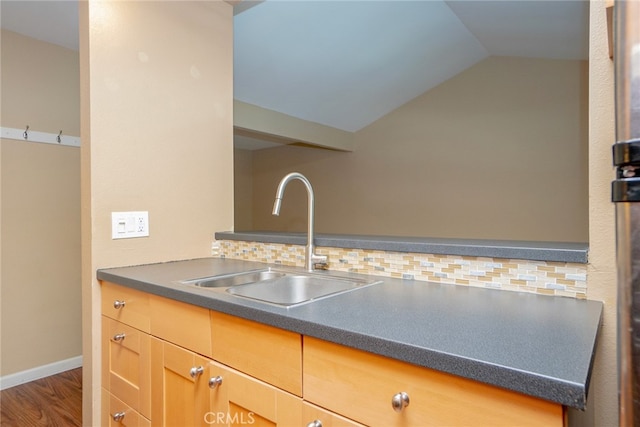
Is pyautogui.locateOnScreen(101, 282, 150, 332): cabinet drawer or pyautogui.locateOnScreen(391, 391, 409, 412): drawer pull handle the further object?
pyautogui.locateOnScreen(101, 282, 150, 332): cabinet drawer

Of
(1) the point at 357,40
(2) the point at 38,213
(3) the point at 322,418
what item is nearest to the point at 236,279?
(3) the point at 322,418

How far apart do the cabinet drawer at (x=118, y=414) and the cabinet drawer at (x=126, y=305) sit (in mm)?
301

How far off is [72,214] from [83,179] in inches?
59.6

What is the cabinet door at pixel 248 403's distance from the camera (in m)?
0.84

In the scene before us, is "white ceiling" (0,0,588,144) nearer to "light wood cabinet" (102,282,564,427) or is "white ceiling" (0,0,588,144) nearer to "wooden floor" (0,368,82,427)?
"light wood cabinet" (102,282,564,427)

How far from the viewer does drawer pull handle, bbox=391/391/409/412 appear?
661 mm

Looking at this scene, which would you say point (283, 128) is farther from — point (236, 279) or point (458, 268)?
point (458, 268)

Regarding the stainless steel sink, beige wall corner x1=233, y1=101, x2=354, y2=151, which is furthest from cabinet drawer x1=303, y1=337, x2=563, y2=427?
beige wall corner x1=233, y1=101, x2=354, y2=151

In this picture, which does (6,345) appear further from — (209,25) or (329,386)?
(329,386)

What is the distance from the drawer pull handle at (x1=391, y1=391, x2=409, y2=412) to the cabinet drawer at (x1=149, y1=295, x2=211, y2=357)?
0.58 m

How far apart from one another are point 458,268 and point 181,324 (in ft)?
2.85

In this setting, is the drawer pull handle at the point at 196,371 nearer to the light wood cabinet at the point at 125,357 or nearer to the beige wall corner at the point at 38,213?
the light wood cabinet at the point at 125,357

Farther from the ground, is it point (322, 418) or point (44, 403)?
point (322, 418)

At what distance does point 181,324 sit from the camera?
113cm
